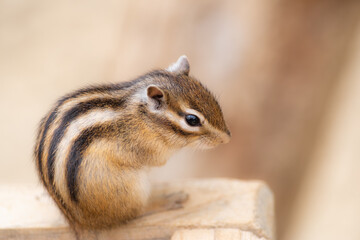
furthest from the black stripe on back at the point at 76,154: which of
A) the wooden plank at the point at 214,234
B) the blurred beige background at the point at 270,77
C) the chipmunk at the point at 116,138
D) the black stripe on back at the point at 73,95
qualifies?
the blurred beige background at the point at 270,77

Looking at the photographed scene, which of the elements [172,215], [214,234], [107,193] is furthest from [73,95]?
[214,234]

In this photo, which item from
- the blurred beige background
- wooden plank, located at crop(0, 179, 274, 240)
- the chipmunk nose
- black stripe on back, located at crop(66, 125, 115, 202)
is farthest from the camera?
the blurred beige background

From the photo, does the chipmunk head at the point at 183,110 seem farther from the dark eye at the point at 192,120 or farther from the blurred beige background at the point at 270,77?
the blurred beige background at the point at 270,77

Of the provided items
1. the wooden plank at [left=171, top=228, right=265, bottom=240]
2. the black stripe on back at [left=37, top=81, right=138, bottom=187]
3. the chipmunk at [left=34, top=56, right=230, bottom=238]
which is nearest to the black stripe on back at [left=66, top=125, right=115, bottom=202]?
the chipmunk at [left=34, top=56, right=230, bottom=238]

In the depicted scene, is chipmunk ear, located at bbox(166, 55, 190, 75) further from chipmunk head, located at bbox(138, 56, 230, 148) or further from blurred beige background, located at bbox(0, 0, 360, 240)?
blurred beige background, located at bbox(0, 0, 360, 240)

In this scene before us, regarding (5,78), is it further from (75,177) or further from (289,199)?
(75,177)

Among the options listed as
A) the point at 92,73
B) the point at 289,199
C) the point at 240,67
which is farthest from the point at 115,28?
the point at 289,199
